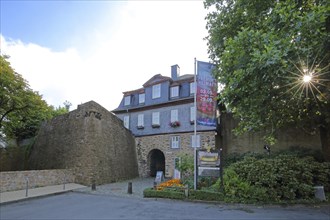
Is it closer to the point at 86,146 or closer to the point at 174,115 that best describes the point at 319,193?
the point at 174,115

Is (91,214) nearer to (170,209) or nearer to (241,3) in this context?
(170,209)

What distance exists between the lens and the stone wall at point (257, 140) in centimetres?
1883

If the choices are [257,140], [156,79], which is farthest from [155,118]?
[257,140]

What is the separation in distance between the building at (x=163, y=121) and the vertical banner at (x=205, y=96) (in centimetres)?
830

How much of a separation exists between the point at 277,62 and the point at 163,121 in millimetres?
16255

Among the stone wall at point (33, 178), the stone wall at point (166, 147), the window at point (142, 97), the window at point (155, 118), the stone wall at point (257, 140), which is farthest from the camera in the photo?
the window at point (142, 97)

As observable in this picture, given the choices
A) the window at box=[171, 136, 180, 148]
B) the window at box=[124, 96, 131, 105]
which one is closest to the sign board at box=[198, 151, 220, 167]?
→ the window at box=[171, 136, 180, 148]

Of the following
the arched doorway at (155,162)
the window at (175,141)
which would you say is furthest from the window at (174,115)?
the arched doorway at (155,162)

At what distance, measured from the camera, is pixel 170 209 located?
30.0ft

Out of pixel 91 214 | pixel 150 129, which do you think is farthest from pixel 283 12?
pixel 150 129

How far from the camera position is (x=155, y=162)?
86.1 feet

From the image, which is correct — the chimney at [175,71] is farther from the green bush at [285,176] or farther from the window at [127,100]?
the green bush at [285,176]

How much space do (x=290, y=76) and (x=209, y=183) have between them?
6089 mm

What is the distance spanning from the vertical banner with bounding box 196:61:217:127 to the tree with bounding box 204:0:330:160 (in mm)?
1194
